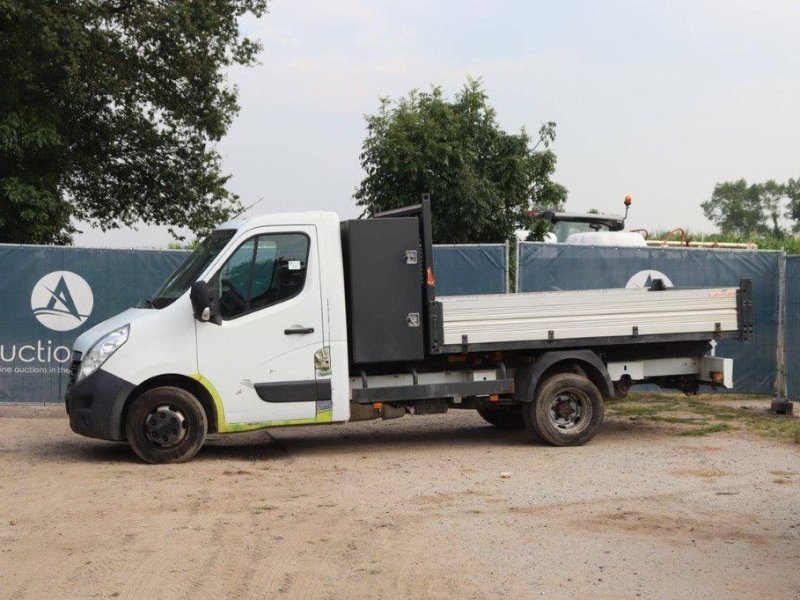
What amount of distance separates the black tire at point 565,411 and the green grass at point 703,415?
1.15 meters

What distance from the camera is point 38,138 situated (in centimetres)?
2469

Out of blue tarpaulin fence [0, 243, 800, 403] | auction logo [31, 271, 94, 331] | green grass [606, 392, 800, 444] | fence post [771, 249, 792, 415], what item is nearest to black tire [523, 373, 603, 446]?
green grass [606, 392, 800, 444]

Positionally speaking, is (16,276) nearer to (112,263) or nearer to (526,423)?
(112,263)

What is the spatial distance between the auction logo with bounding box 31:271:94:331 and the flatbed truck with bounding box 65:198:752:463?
381 centimetres

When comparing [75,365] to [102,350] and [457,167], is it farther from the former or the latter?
[457,167]

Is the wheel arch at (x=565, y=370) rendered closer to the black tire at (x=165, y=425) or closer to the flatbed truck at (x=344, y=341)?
the flatbed truck at (x=344, y=341)

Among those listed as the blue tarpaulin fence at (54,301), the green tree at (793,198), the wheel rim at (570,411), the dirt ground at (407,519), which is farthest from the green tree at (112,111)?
the green tree at (793,198)

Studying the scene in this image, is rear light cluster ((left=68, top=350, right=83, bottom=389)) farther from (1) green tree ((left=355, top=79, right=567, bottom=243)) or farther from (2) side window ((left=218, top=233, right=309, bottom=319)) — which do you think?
(1) green tree ((left=355, top=79, right=567, bottom=243))

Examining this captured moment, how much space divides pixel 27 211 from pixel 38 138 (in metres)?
1.64

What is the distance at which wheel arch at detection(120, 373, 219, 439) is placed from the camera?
1105cm

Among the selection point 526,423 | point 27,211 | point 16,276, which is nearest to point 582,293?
point 526,423

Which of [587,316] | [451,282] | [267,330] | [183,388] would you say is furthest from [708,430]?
[183,388]

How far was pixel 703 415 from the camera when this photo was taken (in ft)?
48.0

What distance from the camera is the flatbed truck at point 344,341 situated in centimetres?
1101
